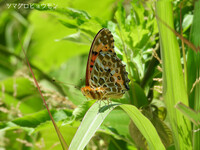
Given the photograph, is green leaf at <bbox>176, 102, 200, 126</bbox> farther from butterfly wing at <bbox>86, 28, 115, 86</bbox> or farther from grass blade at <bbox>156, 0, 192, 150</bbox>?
butterfly wing at <bbox>86, 28, 115, 86</bbox>

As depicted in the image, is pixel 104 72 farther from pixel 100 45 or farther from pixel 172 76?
pixel 172 76

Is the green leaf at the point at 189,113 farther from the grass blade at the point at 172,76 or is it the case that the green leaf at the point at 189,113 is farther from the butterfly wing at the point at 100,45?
the butterfly wing at the point at 100,45

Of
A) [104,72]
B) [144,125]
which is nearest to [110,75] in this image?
[104,72]

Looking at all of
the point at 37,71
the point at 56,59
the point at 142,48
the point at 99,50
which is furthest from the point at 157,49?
the point at 56,59

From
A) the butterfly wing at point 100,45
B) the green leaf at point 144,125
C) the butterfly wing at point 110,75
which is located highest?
the butterfly wing at point 100,45

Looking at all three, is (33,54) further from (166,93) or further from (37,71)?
(166,93)

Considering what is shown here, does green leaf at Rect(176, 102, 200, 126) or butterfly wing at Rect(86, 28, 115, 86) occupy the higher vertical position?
butterfly wing at Rect(86, 28, 115, 86)

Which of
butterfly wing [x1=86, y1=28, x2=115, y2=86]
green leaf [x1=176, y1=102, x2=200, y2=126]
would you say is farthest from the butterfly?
green leaf [x1=176, y1=102, x2=200, y2=126]

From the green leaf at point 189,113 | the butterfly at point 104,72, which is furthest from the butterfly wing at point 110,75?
the green leaf at point 189,113

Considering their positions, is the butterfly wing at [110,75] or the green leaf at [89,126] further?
the butterfly wing at [110,75]
